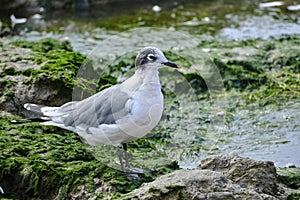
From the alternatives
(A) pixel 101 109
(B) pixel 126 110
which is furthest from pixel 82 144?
(B) pixel 126 110

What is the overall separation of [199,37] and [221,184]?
5.79 meters

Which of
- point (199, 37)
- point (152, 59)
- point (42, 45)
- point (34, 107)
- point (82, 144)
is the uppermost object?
point (152, 59)

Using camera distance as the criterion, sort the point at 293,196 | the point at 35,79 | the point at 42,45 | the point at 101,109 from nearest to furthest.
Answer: the point at 293,196
the point at 101,109
the point at 35,79
the point at 42,45

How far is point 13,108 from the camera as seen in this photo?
20.0 feet

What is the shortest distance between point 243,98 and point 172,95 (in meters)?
0.78

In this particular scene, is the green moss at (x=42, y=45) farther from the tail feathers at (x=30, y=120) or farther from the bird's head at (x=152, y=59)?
the bird's head at (x=152, y=59)

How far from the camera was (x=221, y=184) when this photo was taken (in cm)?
402

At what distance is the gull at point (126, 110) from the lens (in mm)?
4758

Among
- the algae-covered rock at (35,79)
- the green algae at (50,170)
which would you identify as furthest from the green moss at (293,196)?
the algae-covered rock at (35,79)

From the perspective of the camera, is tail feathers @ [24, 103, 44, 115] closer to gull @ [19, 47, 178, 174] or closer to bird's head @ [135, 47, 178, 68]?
gull @ [19, 47, 178, 174]

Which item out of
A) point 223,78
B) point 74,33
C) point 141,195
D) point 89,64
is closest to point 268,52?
point 223,78

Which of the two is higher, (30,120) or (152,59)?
(152,59)

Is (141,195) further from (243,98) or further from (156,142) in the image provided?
(243,98)

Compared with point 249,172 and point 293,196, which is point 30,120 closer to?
point 249,172
